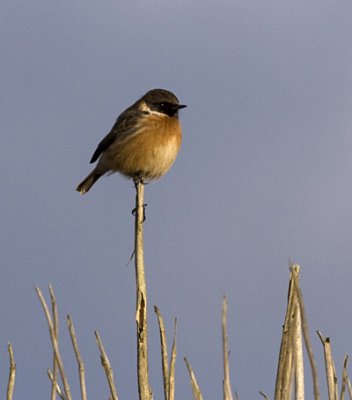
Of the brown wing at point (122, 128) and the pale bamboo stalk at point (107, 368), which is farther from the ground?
the brown wing at point (122, 128)

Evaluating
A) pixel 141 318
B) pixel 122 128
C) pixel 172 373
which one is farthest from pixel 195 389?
pixel 122 128

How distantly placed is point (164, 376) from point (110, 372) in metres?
Answer: 0.27

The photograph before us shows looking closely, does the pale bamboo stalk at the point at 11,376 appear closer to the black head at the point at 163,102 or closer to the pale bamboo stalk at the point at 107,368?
the pale bamboo stalk at the point at 107,368

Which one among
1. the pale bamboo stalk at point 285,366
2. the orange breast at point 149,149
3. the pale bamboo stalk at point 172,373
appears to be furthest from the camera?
the orange breast at point 149,149

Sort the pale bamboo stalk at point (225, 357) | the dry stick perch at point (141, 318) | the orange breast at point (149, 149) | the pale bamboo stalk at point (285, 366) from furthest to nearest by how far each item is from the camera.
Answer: the orange breast at point (149, 149)
the dry stick perch at point (141, 318)
the pale bamboo stalk at point (285, 366)
the pale bamboo stalk at point (225, 357)

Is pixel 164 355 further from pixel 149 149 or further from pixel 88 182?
pixel 88 182

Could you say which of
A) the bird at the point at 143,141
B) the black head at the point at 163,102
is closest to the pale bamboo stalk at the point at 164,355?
the bird at the point at 143,141

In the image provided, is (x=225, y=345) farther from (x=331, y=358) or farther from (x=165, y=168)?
(x=165, y=168)

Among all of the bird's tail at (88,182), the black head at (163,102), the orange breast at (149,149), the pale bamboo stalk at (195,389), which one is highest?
the black head at (163,102)

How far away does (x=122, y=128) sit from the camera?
1077cm

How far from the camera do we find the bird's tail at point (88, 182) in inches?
440

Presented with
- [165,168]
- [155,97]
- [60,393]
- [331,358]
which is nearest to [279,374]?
[331,358]

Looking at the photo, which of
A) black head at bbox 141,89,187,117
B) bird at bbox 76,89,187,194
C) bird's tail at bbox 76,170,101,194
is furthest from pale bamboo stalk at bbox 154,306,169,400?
bird's tail at bbox 76,170,101,194

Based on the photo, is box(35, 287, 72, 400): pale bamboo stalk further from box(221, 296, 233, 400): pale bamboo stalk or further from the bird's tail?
the bird's tail
